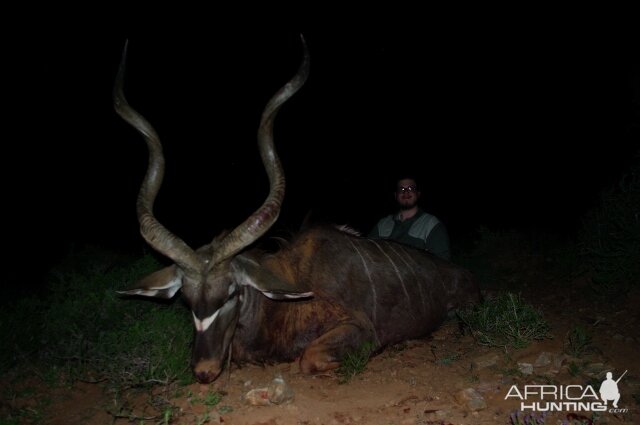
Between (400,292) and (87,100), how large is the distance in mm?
15580

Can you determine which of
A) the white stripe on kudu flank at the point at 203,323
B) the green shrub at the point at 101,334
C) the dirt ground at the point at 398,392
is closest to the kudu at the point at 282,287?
the white stripe on kudu flank at the point at 203,323

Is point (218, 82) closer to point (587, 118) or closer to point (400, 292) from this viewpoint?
point (587, 118)

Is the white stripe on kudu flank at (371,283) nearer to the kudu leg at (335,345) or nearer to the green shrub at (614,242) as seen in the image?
the kudu leg at (335,345)

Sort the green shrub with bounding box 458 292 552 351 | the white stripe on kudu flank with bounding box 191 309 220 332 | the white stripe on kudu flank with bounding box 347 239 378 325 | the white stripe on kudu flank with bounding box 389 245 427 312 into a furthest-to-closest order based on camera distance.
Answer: the white stripe on kudu flank with bounding box 389 245 427 312 < the white stripe on kudu flank with bounding box 347 239 378 325 < the green shrub with bounding box 458 292 552 351 < the white stripe on kudu flank with bounding box 191 309 220 332

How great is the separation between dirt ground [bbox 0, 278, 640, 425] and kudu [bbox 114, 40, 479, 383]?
195 millimetres

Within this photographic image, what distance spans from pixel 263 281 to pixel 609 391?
227 centimetres

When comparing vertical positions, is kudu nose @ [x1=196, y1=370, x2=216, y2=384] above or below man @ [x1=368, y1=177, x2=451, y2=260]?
below

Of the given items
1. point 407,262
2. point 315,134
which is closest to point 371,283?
point 407,262

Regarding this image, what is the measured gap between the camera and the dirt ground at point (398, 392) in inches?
103

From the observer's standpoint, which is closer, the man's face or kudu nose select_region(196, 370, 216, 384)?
kudu nose select_region(196, 370, 216, 384)

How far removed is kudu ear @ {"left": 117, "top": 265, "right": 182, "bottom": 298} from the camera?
11.0ft

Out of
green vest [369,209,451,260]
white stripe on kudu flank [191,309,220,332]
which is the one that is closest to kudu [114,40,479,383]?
white stripe on kudu flank [191,309,220,332]

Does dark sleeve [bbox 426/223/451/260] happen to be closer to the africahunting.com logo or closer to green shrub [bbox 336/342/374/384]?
green shrub [bbox 336/342/374/384]

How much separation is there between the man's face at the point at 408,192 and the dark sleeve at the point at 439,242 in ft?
1.42
